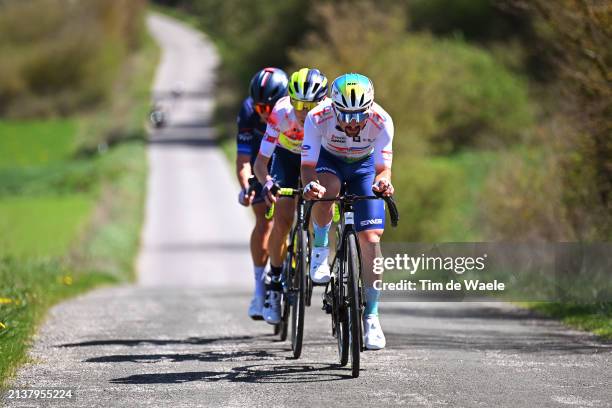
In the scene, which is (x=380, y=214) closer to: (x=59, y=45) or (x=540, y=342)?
(x=540, y=342)

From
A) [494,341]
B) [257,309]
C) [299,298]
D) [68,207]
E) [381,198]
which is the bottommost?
[494,341]

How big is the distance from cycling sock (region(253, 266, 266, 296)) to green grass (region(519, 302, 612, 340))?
2986 millimetres

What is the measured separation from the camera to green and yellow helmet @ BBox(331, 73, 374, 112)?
338 inches

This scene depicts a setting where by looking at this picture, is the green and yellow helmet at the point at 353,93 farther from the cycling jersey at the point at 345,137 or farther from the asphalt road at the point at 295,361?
the asphalt road at the point at 295,361

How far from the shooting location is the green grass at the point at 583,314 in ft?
35.4

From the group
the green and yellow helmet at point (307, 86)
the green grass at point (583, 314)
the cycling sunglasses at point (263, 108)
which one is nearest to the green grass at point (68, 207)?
the cycling sunglasses at point (263, 108)

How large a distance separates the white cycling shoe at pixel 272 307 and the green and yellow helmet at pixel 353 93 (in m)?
2.40

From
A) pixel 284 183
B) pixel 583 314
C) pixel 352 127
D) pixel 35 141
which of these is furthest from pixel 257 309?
pixel 35 141

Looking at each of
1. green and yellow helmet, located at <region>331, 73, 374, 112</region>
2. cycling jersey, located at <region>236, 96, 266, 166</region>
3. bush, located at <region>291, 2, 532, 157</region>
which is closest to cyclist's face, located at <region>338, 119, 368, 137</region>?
green and yellow helmet, located at <region>331, 73, 374, 112</region>

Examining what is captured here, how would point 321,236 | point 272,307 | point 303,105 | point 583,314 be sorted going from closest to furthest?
point 321,236 < point 303,105 < point 272,307 < point 583,314

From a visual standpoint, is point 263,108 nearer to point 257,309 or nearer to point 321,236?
point 257,309

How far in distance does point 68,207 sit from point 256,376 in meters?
41.6

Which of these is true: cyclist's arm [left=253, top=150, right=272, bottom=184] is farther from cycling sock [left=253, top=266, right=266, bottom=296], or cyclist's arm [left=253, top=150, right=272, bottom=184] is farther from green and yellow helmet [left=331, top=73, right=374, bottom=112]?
green and yellow helmet [left=331, top=73, right=374, bottom=112]

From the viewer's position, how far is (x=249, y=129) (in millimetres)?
11055
